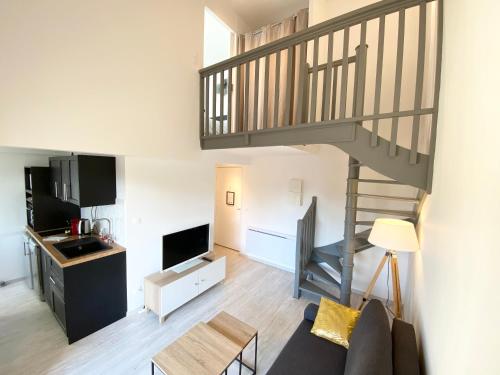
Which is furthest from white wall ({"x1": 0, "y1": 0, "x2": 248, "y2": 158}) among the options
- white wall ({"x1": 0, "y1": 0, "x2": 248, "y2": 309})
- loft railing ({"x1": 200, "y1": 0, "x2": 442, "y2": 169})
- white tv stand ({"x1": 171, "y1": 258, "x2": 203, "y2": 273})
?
white tv stand ({"x1": 171, "y1": 258, "x2": 203, "y2": 273})

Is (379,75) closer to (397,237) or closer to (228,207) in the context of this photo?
(397,237)

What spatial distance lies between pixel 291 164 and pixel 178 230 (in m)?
2.36

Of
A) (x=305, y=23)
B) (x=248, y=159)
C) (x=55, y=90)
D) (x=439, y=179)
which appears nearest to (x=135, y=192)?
(x=55, y=90)

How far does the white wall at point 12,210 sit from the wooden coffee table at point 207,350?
3.49 m

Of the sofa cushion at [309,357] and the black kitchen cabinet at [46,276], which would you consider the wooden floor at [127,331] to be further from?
the sofa cushion at [309,357]

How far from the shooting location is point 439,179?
1.30 meters

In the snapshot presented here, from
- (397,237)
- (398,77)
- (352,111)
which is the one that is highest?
(398,77)

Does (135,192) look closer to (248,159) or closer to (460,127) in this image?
(248,159)

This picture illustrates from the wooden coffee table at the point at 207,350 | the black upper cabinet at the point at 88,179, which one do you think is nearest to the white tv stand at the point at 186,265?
the wooden coffee table at the point at 207,350

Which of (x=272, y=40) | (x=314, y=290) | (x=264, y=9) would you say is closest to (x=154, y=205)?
(x=314, y=290)

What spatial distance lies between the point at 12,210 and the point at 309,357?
470cm

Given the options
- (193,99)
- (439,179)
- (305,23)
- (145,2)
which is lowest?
(439,179)

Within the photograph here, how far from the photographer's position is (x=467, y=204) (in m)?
0.83

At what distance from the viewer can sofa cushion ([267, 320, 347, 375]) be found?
1637 mm
